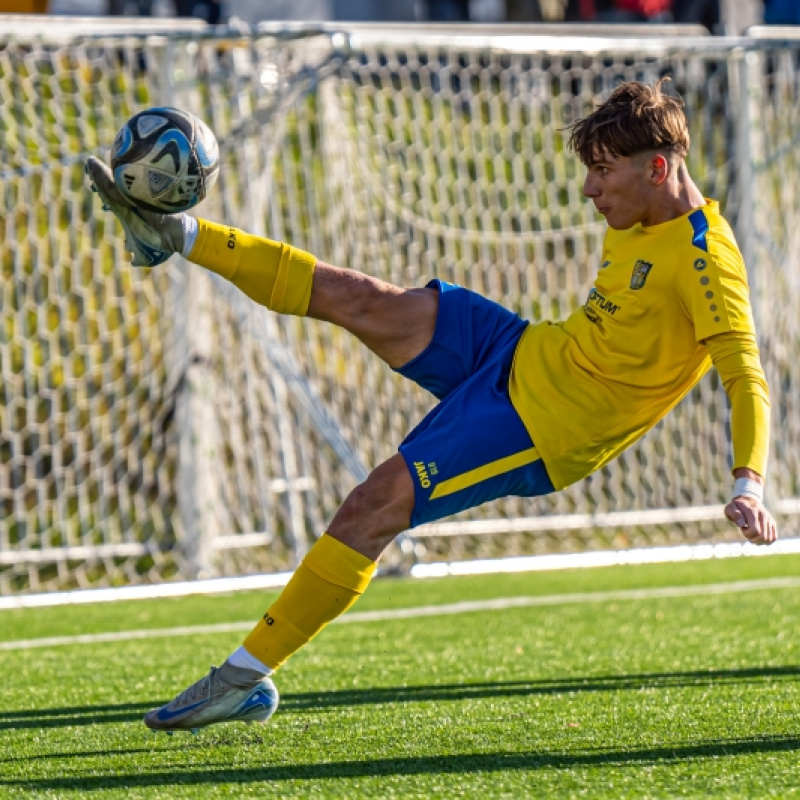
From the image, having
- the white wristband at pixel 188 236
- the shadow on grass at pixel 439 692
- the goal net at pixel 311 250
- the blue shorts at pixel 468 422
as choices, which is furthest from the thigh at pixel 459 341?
the goal net at pixel 311 250

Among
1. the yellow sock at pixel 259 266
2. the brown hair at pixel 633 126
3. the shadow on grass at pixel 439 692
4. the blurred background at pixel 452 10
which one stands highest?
the blurred background at pixel 452 10

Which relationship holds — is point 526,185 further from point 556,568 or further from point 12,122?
point 12,122

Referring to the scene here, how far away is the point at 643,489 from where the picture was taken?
861cm

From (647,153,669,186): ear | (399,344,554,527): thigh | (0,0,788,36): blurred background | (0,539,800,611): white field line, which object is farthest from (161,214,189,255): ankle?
(0,0,788,36): blurred background

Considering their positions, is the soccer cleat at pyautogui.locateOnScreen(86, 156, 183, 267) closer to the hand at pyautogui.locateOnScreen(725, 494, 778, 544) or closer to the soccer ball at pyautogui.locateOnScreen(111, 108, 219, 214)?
the soccer ball at pyautogui.locateOnScreen(111, 108, 219, 214)

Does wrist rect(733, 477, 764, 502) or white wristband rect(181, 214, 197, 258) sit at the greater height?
white wristband rect(181, 214, 197, 258)

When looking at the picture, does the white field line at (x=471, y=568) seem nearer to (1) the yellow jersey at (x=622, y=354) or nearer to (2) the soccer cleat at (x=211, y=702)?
(2) the soccer cleat at (x=211, y=702)

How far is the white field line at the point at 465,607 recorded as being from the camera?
5.58 meters

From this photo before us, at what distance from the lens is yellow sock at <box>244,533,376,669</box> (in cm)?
346

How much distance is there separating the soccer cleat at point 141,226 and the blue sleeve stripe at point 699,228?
1237 mm

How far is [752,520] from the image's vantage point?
2.94 meters

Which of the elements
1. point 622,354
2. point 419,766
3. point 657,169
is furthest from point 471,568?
point 419,766

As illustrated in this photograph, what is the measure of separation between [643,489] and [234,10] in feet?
22.4

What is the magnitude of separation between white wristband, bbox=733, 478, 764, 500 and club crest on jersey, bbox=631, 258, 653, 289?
654 millimetres
